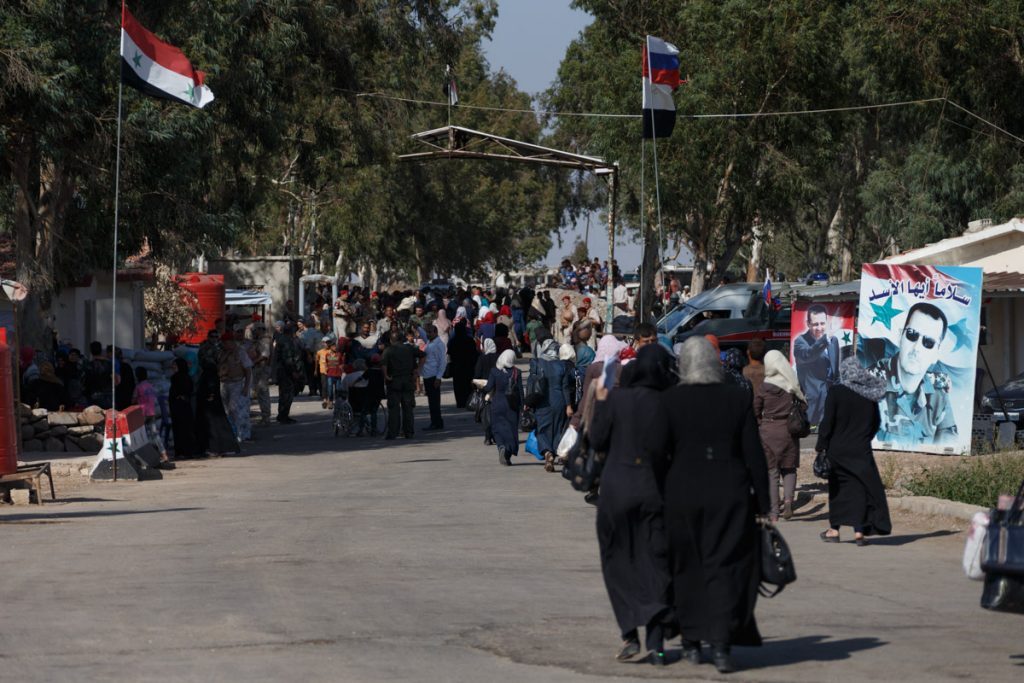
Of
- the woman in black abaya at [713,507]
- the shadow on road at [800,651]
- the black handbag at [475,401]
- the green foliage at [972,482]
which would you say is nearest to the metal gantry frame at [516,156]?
the black handbag at [475,401]

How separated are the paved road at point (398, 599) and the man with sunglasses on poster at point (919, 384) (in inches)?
190

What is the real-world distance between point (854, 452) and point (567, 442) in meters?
5.65

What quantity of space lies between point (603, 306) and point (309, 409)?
51.0ft

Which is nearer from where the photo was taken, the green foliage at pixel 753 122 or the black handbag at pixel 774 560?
the black handbag at pixel 774 560

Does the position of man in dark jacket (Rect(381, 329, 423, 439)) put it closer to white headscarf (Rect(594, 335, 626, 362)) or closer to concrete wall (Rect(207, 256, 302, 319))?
white headscarf (Rect(594, 335, 626, 362))

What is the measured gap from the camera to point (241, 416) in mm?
26172

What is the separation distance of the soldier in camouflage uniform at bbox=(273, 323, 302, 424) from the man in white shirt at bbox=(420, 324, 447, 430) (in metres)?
2.40

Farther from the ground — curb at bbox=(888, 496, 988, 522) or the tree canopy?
the tree canopy

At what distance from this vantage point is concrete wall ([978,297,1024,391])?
25047mm

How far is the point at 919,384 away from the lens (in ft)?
65.4

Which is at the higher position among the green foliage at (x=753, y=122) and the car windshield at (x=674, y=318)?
the green foliage at (x=753, y=122)

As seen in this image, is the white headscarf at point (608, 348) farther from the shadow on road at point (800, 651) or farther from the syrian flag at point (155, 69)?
the syrian flag at point (155, 69)

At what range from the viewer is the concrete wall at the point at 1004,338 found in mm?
25047

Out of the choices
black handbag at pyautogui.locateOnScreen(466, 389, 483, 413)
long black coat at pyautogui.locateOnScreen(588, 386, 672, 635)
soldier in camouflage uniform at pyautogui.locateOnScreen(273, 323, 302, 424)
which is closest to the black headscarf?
long black coat at pyautogui.locateOnScreen(588, 386, 672, 635)
